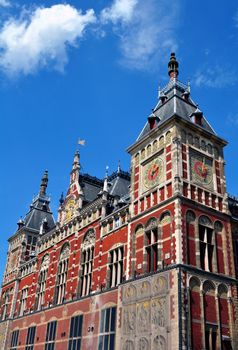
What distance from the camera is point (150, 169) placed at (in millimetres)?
30750

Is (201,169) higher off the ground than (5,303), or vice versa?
(201,169)

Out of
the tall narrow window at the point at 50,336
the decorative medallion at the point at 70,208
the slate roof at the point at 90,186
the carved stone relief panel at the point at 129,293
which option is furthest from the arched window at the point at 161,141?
the tall narrow window at the point at 50,336

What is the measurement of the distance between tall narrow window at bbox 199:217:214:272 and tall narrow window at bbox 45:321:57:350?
17437 mm

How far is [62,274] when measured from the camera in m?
39.2

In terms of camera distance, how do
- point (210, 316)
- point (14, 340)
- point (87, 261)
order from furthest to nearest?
1. point (14, 340)
2. point (87, 261)
3. point (210, 316)

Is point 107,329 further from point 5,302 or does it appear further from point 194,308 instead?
point 5,302

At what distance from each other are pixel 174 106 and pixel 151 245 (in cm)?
1144

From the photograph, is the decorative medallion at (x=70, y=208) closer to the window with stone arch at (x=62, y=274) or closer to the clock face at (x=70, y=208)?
the clock face at (x=70, y=208)

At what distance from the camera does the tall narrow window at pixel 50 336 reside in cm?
3628

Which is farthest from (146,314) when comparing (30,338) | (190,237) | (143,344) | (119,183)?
(30,338)

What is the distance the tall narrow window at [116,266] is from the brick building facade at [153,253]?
0.08 meters

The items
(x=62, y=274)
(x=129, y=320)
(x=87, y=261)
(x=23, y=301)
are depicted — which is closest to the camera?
(x=129, y=320)

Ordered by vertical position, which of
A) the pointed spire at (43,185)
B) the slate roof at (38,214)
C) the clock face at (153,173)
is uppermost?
the pointed spire at (43,185)

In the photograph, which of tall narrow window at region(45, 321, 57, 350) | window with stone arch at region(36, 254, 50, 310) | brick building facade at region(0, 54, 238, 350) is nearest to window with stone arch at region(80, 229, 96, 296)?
brick building facade at region(0, 54, 238, 350)
